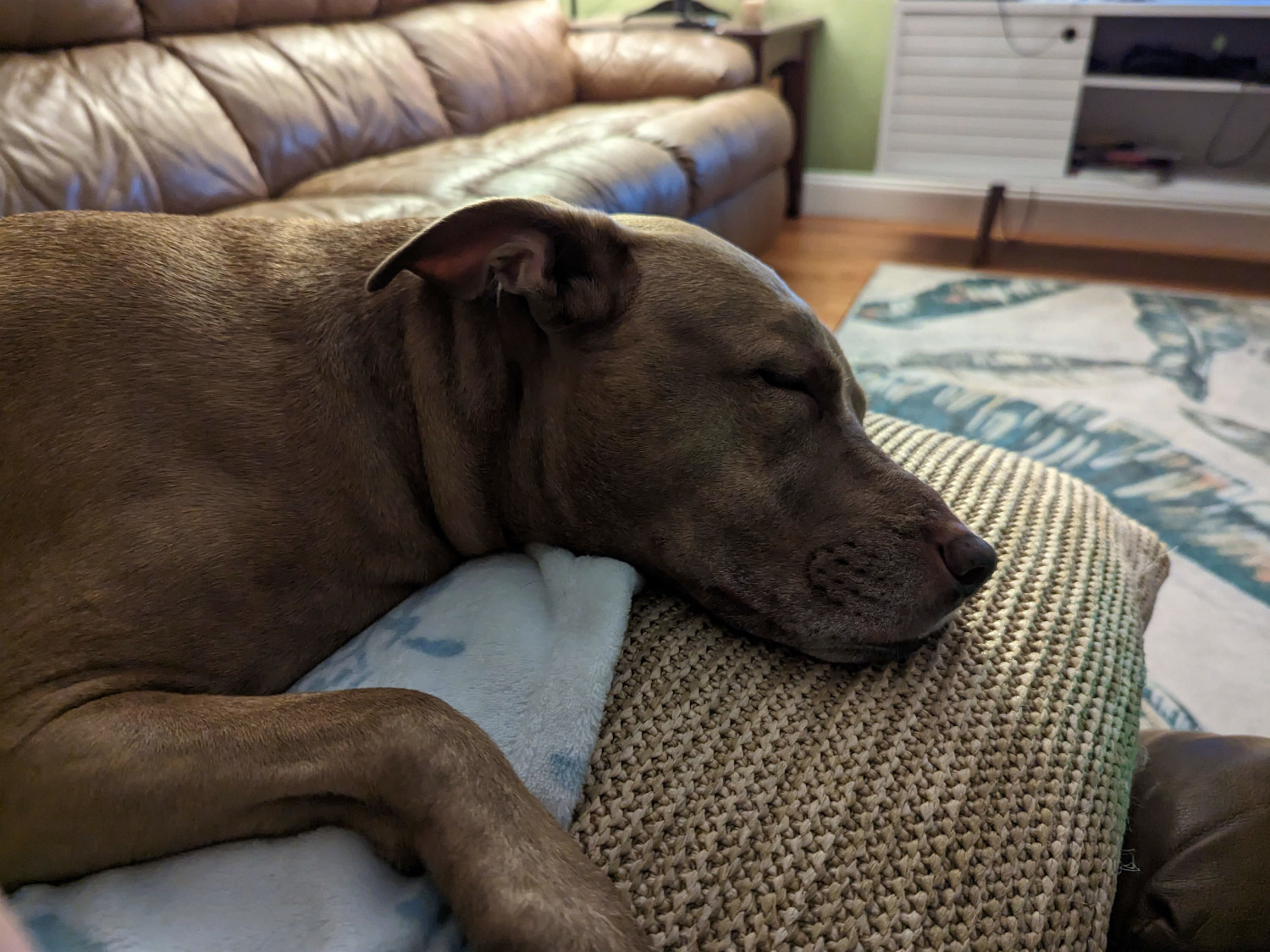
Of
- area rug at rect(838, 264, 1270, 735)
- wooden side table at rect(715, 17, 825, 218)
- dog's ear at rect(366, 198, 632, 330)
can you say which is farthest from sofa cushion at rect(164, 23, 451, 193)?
dog's ear at rect(366, 198, 632, 330)

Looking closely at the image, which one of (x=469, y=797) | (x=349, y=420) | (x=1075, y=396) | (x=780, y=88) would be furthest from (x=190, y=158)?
(x=780, y=88)

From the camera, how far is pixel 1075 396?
129 inches

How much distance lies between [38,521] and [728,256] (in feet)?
3.04

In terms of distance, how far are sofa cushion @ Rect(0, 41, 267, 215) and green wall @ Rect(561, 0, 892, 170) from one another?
3664mm

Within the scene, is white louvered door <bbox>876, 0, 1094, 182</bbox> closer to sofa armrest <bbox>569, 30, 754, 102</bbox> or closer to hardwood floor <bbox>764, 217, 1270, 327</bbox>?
hardwood floor <bbox>764, 217, 1270, 327</bbox>

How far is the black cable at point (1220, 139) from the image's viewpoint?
4.73 metres

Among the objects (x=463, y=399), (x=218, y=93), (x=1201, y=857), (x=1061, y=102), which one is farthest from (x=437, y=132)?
(x=1201, y=857)

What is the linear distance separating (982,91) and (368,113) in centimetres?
318

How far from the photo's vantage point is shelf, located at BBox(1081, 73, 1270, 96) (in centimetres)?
431

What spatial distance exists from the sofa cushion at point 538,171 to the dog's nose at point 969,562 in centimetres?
184

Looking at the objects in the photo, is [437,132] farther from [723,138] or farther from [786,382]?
[786,382]

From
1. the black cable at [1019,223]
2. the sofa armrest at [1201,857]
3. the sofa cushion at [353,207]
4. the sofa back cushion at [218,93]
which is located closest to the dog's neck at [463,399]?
the sofa armrest at [1201,857]

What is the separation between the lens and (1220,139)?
4859 mm

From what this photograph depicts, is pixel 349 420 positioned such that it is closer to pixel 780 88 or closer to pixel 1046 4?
pixel 1046 4
